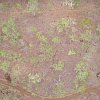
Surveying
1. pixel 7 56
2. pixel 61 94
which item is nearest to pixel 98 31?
pixel 61 94

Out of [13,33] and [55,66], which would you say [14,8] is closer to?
[13,33]

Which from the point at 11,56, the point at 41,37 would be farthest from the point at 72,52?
the point at 11,56

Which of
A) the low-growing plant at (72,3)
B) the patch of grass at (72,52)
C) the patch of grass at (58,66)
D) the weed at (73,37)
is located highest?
the low-growing plant at (72,3)

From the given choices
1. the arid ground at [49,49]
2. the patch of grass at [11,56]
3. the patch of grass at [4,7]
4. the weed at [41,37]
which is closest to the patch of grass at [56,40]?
the arid ground at [49,49]

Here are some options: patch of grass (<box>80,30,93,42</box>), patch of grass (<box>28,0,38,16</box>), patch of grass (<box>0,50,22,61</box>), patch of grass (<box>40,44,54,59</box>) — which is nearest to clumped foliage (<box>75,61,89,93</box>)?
patch of grass (<box>80,30,93,42</box>)

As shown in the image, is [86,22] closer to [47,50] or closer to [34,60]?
[47,50]

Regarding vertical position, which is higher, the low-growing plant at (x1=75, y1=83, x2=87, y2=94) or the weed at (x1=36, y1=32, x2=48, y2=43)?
the weed at (x1=36, y1=32, x2=48, y2=43)

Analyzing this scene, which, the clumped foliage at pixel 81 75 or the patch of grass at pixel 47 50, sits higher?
the patch of grass at pixel 47 50

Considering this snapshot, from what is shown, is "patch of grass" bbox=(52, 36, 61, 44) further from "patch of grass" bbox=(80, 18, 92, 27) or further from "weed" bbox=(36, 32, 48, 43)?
Result: "patch of grass" bbox=(80, 18, 92, 27)

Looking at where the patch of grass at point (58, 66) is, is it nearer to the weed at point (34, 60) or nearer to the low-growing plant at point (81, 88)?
the weed at point (34, 60)

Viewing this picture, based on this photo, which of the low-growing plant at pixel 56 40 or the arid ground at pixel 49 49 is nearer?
the arid ground at pixel 49 49
